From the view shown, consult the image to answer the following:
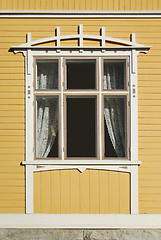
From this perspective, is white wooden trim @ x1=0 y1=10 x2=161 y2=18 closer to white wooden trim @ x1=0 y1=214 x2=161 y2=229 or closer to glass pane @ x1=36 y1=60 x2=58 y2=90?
glass pane @ x1=36 y1=60 x2=58 y2=90

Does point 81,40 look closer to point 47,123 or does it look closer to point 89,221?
point 47,123

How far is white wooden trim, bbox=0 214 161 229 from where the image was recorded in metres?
5.11

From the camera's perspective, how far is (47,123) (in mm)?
5340

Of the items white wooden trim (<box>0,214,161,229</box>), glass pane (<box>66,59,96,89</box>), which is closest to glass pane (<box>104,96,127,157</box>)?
glass pane (<box>66,59,96,89</box>)

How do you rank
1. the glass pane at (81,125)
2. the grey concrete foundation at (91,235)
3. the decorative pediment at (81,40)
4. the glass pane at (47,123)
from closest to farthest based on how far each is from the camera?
the grey concrete foundation at (91,235)
the decorative pediment at (81,40)
the glass pane at (47,123)
the glass pane at (81,125)

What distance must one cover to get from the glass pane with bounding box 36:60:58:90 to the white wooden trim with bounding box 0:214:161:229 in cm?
216

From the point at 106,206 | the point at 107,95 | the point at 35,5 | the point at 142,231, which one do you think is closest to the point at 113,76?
the point at 107,95

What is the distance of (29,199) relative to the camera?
5160 millimetres

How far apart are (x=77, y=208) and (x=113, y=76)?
89.7 inches

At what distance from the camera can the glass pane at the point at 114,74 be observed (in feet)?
17.5

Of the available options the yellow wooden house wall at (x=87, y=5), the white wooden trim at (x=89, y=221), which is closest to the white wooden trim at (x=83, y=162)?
the white wooden trim at (x=89, y=221)

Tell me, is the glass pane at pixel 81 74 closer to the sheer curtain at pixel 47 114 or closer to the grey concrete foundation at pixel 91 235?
the sheer curtain at pixel 47 114

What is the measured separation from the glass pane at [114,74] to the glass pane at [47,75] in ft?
2.79

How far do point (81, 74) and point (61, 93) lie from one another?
0.56 m
